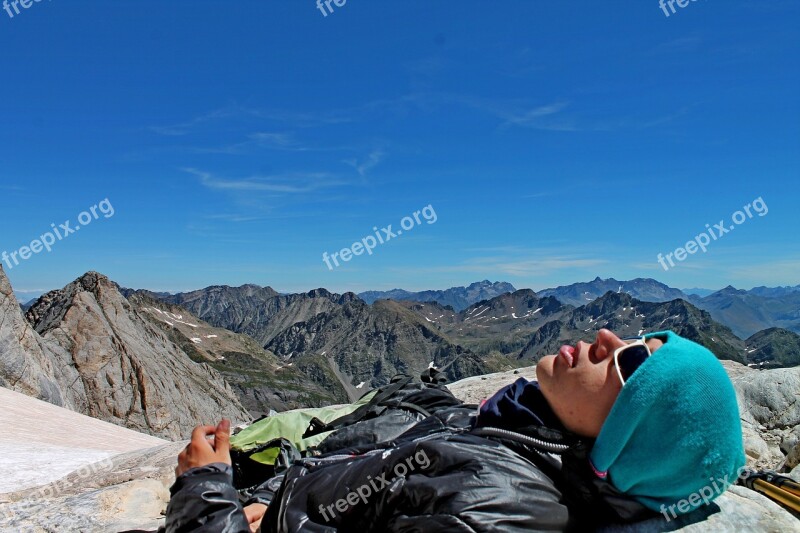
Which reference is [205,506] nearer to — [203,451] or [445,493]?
[203,451]

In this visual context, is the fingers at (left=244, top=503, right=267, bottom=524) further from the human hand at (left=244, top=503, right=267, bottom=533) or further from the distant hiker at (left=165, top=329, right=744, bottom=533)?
the distant hiker at (left=165, top=329, right=744, bottom=533)

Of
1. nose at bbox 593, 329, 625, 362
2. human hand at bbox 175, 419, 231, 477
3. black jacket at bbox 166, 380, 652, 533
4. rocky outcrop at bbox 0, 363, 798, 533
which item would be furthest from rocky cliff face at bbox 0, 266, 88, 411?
nose at bbox 593, 329, 625, 362

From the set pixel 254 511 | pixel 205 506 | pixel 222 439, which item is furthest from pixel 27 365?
pixel 205 506

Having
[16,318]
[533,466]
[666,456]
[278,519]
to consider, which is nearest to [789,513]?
[666,456]

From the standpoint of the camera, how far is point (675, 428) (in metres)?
3.72

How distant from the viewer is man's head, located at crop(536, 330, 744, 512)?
370cm

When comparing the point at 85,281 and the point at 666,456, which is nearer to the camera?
the point at 666,456

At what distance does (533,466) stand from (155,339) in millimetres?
121646

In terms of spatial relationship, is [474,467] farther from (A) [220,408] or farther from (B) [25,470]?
(A) [220,408]

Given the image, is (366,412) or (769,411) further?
(769,411)

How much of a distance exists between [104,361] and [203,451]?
82500 millimetres

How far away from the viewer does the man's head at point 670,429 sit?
3.70 metres

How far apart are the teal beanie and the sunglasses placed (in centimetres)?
22

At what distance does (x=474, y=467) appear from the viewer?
398 cm
